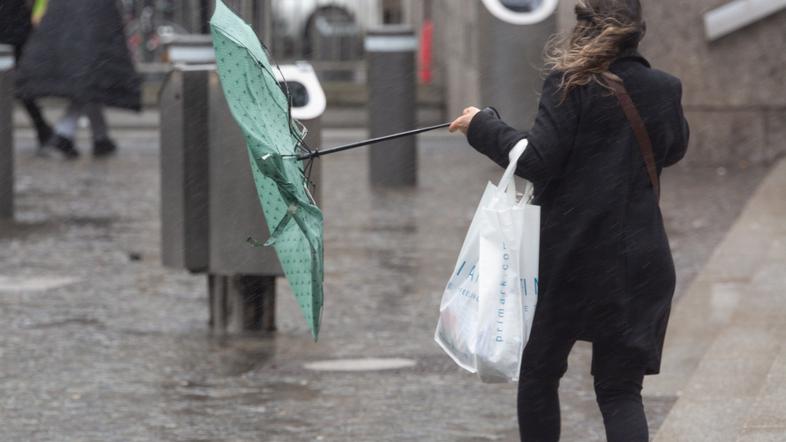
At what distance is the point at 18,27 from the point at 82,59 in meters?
0.62

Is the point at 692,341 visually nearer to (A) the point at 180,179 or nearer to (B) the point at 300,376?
(B) the point at 300,376

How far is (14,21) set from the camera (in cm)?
1458

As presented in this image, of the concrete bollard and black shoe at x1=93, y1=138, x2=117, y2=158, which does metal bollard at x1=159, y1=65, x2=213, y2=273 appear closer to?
the concrete bollard

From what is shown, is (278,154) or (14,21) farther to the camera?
(14,21)

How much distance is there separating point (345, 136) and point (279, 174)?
11.5 meters

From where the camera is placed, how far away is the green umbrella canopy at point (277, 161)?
4.71 metres

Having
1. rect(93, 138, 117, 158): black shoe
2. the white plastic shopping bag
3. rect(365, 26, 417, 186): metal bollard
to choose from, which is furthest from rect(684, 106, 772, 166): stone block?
the white plastic shopping bag

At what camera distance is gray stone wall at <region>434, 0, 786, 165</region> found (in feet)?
43.6

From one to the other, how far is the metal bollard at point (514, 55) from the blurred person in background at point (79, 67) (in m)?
3.56

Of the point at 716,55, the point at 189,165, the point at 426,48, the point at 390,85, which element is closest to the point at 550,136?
the point at 189,165

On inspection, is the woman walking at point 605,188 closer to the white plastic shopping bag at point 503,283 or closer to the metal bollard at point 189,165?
the white plastic shopping bag at point 503,283

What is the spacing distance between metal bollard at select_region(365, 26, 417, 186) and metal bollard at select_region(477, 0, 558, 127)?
24.4 inches

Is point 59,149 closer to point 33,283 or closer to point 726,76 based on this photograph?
point 726,76

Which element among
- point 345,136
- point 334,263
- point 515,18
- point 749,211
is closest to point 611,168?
point 334,263
